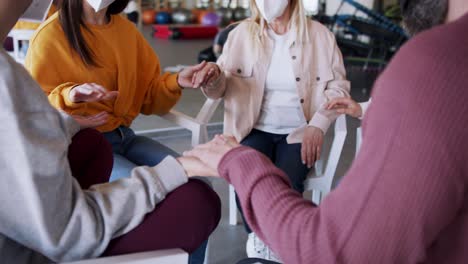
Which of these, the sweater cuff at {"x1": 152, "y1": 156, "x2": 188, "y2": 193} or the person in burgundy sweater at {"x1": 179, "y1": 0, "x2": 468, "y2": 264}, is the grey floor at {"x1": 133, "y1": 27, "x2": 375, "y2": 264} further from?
the person in burgundy sweater at {"x1": 179, "y1": 0, "x2": 468, "y2": 264}

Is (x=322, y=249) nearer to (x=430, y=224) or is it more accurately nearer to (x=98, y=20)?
(x=430, y=224)

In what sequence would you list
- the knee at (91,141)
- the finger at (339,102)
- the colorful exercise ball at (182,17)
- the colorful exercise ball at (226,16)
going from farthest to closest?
the colorful exercise ball at (182,17) → the colorful exercise ball at (226,16) → the finger at (339,102) → the knee at (91,141)

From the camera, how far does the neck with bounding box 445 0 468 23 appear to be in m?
0.81

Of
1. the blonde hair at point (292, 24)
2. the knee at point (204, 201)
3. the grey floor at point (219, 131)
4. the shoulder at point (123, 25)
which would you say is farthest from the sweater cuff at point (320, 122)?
the knee at point (204, 201)

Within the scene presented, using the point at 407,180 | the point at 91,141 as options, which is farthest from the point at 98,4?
the point at 407,180

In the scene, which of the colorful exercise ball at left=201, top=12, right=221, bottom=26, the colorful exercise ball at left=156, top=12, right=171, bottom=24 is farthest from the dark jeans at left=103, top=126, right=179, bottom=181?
the colorful exercise ball at left=156, top=12, right=171, bottom=24

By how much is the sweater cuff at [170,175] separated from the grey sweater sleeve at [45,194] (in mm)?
44

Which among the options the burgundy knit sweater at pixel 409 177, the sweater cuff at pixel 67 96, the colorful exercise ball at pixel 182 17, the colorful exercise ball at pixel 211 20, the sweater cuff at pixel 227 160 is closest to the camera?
the burgundy knit sweater at pixel 409 177

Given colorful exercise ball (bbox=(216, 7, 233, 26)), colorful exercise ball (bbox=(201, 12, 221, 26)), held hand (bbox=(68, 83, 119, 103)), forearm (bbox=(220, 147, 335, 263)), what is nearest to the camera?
forearm (bbox=(220, 147, 335, 263))

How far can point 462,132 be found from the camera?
65cm

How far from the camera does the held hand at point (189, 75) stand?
1874 mm

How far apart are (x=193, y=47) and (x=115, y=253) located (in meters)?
7.60

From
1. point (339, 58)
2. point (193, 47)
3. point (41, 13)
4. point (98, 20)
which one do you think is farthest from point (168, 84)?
point (193, 47)

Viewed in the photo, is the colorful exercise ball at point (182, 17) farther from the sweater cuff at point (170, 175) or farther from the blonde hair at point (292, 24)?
the sweater cuff at point (170, 175)
